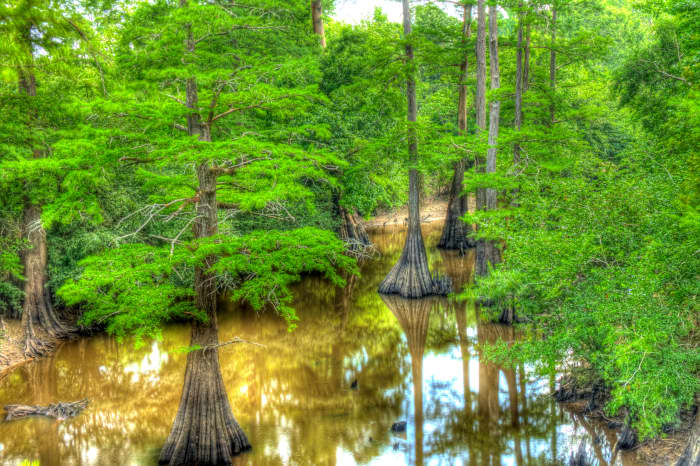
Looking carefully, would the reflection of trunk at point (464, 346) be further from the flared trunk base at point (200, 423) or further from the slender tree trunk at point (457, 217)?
the slender tree trunk at point (457, 217)

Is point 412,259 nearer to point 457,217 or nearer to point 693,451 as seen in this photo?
point 457,217

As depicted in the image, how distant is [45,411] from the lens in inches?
382

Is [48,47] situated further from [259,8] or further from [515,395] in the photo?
[515,395]

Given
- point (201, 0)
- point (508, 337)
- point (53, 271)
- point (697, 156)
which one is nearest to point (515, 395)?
point (508, 337)

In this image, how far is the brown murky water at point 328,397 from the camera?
8117mm

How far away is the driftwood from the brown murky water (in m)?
0.20

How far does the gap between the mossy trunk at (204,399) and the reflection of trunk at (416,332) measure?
2997mm

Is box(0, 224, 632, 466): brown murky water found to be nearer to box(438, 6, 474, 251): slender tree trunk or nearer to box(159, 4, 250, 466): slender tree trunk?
box(159, 4, 250, 466): slender tree trunk

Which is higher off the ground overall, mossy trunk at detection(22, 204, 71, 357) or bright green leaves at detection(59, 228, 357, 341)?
bright green leaves at detection(59, 228, 357, 341)

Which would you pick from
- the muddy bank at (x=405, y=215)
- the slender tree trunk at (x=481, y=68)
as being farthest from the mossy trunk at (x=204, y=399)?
the muddy bank at (x=405, y=215)

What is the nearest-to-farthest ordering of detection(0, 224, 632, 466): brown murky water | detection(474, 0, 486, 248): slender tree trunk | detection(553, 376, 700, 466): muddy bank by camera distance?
detection(553, 376, 700, 466): muddy bank < detection(0, 224, 632, 466): brown murky water < detection(474, 0, 486, 248): slender tree trunk

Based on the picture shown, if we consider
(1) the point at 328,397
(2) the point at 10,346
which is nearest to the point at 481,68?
(1) the point at 328,397

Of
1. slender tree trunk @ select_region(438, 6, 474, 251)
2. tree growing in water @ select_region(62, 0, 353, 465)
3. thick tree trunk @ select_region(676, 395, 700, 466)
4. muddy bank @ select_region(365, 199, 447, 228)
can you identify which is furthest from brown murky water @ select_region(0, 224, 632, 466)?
muddy bank @ select_region(365, 199, 447, 228)

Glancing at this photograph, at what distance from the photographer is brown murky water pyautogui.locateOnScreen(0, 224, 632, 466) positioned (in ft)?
26.6
